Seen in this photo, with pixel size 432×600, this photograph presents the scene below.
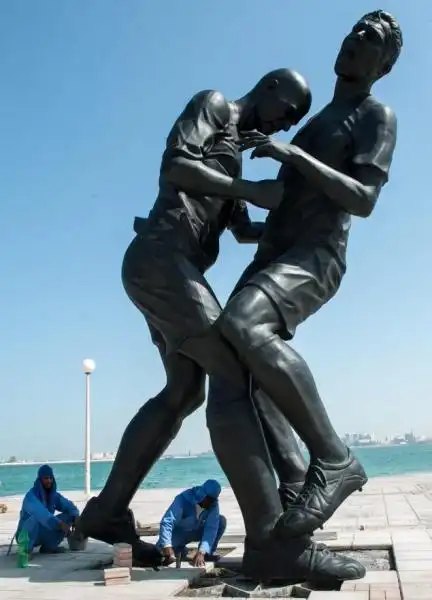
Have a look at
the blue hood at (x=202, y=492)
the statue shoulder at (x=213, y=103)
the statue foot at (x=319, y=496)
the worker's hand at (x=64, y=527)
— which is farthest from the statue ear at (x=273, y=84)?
the worker's hand at (x=64, y=527)

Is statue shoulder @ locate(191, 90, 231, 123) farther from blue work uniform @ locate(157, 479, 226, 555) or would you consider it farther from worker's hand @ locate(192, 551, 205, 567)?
worker's hand @ locate(192, 551, 205, 567)

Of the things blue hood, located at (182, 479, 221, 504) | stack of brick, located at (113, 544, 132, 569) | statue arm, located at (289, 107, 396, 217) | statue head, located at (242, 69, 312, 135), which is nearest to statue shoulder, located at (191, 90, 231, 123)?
statue head, located at (242, 69, 312, 135)

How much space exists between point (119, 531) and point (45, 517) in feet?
4.21

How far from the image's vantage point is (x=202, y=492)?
5.06 meters

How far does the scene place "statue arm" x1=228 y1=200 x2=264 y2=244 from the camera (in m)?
5.14

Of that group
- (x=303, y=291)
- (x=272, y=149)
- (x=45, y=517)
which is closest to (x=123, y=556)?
(x=45, y=517)

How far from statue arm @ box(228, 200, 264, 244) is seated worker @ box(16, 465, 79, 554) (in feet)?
8.23

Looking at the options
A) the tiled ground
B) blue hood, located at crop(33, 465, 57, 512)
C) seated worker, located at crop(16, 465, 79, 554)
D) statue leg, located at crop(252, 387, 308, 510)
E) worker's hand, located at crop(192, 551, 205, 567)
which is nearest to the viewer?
the tiled ground

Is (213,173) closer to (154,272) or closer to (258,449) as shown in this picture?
(154,272)

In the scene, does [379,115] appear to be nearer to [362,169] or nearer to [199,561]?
[362,169]

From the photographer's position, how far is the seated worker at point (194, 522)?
4758 mm

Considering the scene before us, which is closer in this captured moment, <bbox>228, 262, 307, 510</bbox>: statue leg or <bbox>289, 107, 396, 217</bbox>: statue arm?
<bbox>289, 107, 396, 217</bbox>: statue arm

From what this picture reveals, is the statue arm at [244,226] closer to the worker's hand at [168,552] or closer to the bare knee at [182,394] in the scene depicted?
the bare knee at [182,394]

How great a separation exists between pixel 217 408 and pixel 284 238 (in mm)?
1222
